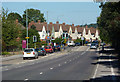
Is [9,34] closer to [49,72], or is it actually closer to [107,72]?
[49,72]

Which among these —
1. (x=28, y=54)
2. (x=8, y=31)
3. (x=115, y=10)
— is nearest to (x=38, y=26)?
(x=8, y=31)

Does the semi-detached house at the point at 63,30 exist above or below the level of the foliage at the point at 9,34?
above

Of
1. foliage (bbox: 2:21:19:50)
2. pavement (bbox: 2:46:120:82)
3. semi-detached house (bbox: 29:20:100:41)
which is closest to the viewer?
pavement (bbox: 2:46:120:82)

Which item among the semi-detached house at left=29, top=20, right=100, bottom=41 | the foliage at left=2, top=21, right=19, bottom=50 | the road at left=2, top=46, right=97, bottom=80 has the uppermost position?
the semi-detached house at left=29, top=20, right=100, bottom=41

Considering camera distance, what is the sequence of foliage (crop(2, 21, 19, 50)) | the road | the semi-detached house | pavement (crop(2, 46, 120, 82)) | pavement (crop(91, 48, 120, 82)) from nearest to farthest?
1. pavement (crop(91, 48, 120, 82))
2. pavement (crop(2, 46, 120, 82))
3. the road
4. foliage (crop(2, 21, 19, 50))
5. the semi-detached house

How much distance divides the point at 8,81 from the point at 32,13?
400ft

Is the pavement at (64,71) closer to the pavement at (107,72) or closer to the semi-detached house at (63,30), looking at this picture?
the pavement at (107,72)

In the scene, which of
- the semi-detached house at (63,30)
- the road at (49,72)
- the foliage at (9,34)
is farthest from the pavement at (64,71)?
the semi-detached house at (63,30)

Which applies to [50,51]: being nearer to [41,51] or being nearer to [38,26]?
[41,51]

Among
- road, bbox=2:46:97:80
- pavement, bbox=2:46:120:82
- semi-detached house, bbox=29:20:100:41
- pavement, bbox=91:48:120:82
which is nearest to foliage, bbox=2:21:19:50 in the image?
pavement, bbox=2:46:120:82

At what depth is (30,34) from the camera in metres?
64.5

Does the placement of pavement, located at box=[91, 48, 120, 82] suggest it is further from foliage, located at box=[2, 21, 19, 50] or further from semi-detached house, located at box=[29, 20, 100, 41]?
semi-detached house, located at box=[29, 20, 100, 41]

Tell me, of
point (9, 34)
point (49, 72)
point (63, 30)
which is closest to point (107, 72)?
point (49, 72)

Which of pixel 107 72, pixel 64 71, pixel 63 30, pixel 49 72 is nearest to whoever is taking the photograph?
pixel 107 72
